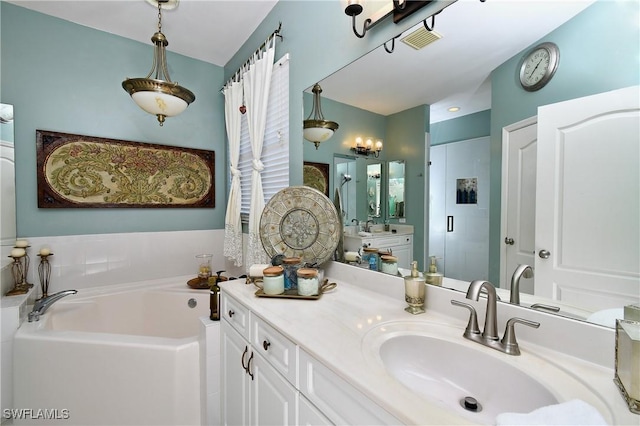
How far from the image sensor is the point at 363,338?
85cm

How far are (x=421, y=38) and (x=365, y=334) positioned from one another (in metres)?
1.15

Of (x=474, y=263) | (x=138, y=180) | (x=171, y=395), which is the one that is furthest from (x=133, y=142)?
(x=474, y=263)

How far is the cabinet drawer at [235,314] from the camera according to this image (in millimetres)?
1209

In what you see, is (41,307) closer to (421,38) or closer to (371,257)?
(371,257)

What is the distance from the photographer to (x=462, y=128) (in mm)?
1088

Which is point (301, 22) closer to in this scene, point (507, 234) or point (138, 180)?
point (507, 234)

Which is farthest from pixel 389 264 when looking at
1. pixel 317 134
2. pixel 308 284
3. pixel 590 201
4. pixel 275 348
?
pixel 317 134

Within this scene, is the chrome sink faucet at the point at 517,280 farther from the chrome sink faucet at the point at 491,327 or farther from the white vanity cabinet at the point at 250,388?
the white vanity cabinet at the point at 250,388

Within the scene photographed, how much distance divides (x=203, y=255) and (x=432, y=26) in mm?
2516

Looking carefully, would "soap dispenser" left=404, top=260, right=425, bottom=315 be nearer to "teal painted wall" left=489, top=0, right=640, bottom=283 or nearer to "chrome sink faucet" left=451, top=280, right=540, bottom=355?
"chrome sink faucet" left=451, top=280, right=540, bottom=355

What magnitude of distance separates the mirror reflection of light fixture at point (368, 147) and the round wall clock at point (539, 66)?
0.63 meters

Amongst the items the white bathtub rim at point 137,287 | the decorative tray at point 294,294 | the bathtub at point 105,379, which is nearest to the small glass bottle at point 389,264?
the decorative tray at point 294,294

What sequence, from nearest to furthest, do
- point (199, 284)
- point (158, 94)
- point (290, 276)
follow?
point (290, 276) → point (158, 94) → point (199, 284)

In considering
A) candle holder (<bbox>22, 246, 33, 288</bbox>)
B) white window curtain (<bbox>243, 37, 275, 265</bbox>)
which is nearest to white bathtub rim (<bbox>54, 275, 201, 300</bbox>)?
candle holder (<bbox>22, 246, 33, 288</bbox>)
